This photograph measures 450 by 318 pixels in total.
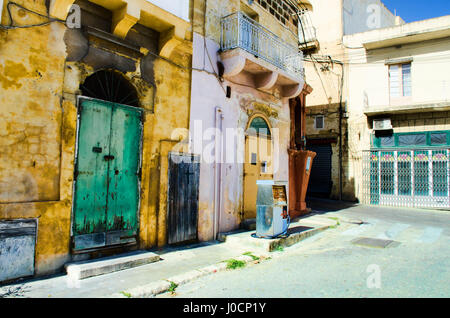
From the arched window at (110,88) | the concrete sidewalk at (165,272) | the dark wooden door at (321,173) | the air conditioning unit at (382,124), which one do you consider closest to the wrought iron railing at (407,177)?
the air conditioning unit at (382,124)

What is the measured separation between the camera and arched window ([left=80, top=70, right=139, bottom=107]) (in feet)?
18.8

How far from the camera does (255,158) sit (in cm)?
960

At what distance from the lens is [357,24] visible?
19.8 metres

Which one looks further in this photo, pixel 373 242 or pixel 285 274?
pixel 373 242

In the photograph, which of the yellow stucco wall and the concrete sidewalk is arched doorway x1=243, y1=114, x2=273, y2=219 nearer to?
the concrete sidewalk

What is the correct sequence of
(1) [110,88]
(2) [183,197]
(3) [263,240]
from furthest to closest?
(2) [183,197] → (3) [263,240] → (1) [110,88]

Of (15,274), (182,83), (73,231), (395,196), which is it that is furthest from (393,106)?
(15,274)

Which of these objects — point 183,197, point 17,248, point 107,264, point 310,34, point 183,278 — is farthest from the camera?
point 310,34

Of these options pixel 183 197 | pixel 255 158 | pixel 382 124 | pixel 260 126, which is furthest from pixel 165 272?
pixel 382 124

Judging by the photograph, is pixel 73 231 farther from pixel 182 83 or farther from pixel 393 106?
pixel 393 106

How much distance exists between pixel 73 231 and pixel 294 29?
11214mm

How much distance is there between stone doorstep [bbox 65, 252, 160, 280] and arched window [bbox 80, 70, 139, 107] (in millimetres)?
2958

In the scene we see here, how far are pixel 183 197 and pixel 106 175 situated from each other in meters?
1.97

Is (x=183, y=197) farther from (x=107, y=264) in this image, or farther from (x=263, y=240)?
(x=107, y=264)
